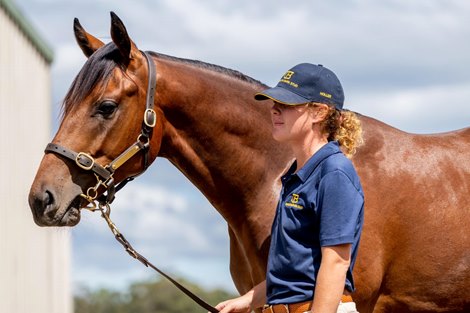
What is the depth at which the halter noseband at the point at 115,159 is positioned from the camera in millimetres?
5828

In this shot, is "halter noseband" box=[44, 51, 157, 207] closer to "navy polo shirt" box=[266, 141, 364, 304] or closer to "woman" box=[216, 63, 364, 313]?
"woman" box=[216, 63, 364, 313]

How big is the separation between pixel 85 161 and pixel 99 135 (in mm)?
196

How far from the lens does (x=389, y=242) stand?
6.16 meters

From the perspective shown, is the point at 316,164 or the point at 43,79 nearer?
the point at 316,164

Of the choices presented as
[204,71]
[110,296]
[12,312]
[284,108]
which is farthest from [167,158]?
[110,296]

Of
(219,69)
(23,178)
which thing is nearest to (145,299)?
(23,178)

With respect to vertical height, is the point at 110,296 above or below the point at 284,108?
below

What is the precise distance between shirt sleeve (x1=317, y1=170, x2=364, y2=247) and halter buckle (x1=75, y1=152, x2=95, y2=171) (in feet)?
6.09

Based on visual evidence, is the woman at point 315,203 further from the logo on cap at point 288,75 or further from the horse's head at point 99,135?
the horse's head at point 99,135

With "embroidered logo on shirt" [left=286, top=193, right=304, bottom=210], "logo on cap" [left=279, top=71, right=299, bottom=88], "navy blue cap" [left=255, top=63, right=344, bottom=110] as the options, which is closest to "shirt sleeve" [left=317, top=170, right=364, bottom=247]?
"embroidered logo on shirt" [left=286, top=193, right=304, bottom=210]

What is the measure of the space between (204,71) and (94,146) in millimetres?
969

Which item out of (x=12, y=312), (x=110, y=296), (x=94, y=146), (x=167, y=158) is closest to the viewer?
(x=94, y=146)

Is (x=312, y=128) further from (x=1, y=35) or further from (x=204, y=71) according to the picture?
(x=1, y=35)

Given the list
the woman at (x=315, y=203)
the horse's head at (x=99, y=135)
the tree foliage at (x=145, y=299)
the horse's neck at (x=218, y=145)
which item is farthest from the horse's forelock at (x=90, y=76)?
the tree foliage at (x=145, y=299)
